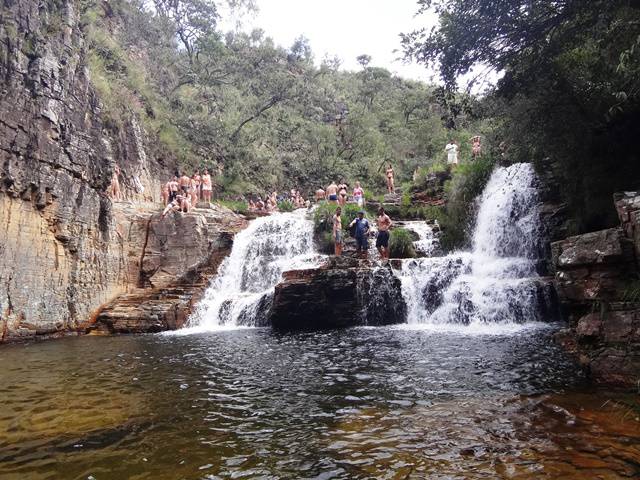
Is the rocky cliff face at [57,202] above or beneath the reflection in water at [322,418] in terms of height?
above

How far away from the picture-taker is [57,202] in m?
14.4

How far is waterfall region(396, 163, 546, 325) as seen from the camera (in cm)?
1187

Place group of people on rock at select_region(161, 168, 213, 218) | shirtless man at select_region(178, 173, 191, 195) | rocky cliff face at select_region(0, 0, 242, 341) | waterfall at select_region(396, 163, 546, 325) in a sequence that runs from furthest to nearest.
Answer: shirtless man at select_region(178, 173, 191, 195), group of people on rock at select_region(161, 168, 213, 218), rocky cliff face at select_region(0, 0, 242, 341), waterfall at select_region(396, 163, 546, 325)

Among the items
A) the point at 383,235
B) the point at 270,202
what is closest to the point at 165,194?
the point at 270,202

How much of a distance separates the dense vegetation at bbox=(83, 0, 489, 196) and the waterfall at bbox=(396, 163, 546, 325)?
10400 millimetres

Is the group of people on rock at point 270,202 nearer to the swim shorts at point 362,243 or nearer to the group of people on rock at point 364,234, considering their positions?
the group of people on rock at point 364,234

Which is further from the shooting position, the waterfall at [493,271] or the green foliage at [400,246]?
the green foliage at [400,246]

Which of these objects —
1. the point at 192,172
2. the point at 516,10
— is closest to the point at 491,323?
the point at 516,10

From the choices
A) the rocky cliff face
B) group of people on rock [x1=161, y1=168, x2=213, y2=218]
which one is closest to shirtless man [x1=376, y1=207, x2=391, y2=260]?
the rocky cliff face

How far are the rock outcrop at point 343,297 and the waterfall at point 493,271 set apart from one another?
53 cm

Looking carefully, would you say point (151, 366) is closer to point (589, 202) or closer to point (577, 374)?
point (577, 374)

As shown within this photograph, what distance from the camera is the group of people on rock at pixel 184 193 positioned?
19.6 m

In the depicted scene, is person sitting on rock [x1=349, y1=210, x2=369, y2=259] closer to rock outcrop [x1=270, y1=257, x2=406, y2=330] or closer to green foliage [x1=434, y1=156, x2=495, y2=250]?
rock outcrop [x1=270, y1=257, x2=406, y2=330]

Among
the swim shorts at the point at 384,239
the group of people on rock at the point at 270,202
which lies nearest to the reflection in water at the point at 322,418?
the swim shorts at the point at 384,239
